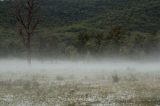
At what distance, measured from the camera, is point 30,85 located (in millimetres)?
27859

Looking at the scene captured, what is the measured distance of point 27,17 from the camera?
55.3 m

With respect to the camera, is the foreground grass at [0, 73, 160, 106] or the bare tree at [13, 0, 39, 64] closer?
the foreground grass at [0, 73, 160, 106]

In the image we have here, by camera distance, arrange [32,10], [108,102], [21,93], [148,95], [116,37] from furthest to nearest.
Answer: [116,37], [32,10], [21,93], [148,95], [108,102]

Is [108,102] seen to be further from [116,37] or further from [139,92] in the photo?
[116,37]

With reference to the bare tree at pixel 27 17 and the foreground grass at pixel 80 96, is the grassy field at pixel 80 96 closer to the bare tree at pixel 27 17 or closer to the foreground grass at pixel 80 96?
the foreground grass at pixel 80 96

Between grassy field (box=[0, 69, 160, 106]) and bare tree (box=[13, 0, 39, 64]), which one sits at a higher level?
bare tree (box=[13, 0, 39, 64])

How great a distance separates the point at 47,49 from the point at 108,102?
11722 cm

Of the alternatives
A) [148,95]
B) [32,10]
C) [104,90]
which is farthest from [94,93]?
[32,10]

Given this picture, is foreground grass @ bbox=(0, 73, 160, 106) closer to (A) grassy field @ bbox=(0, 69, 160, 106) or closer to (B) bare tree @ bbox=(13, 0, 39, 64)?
(A) grassy field @ bbox=(0, 69, 160, 106)

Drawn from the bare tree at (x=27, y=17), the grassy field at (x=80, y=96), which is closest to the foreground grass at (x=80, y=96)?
the grassy field at (x=80, y=96)

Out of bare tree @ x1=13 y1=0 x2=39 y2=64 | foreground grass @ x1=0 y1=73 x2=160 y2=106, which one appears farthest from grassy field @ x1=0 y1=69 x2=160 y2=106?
bare tree @ x1=13 y1=0 x2=39 y2=64

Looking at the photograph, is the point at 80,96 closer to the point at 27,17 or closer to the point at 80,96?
the point at 80,96

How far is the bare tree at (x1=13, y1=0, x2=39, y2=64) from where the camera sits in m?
55.1

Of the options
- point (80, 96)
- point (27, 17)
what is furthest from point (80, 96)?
point (27, 17)
